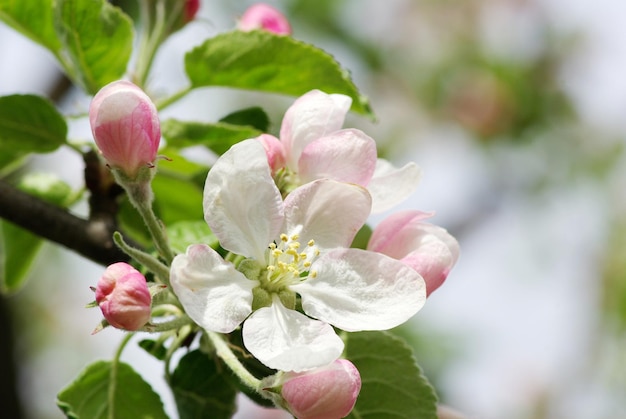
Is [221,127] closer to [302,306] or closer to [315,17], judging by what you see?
[302,306]

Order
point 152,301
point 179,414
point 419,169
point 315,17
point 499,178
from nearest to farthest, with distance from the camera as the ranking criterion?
point 152,301 < point 419,169 < point 179,414 < point 315,17 < point 499,178

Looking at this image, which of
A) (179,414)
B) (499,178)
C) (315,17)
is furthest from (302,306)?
(499,178)

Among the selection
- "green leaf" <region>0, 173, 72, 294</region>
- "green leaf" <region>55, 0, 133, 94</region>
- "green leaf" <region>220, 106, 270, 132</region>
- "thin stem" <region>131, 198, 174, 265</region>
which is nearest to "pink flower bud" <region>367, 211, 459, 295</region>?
"thin stem" <region>131, 198, 174, 265</region>

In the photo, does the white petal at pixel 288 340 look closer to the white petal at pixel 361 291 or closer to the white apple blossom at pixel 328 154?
the white petal at pixel 361 291

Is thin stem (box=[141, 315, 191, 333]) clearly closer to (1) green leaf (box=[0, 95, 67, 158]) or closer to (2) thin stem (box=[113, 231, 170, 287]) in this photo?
(2) thin stem (box=[113, 231, 170, 287])

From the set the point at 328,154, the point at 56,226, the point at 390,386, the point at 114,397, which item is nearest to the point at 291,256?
the point at 328,154

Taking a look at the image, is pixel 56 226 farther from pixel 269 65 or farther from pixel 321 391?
pixel 321 391
